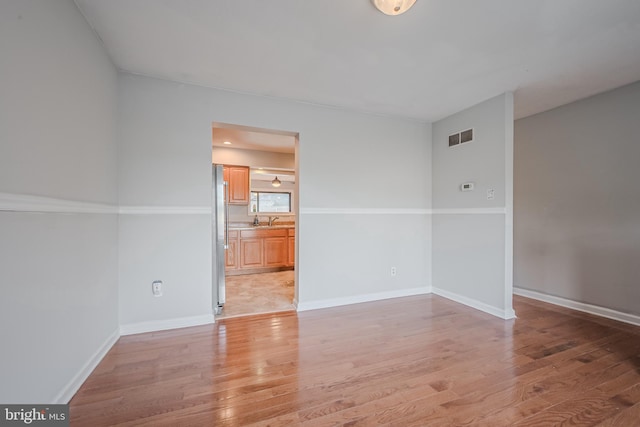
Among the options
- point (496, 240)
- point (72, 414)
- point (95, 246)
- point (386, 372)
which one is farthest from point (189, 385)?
point (496, 240)

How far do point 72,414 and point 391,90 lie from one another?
3.59 m

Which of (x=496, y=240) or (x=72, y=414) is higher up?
(x=496, y=240)

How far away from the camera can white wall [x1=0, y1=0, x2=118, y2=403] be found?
117 cm

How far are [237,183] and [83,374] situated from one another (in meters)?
3.84

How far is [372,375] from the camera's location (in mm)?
1875

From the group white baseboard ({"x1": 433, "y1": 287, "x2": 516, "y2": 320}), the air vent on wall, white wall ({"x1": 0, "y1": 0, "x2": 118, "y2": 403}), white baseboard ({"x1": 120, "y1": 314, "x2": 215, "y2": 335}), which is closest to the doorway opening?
white baseboard ({"x1": 120, "y1": 314, "x2": 215, "y2": 335})

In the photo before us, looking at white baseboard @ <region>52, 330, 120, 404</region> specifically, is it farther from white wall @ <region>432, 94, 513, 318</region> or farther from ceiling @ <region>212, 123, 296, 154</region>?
white wall @ <region>432, 94, 513, 318</region>

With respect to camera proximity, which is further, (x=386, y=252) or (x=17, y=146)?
(x=386, y=252)

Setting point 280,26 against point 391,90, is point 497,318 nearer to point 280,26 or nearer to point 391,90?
point 391,90

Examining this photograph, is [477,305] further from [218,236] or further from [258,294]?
[218,236]

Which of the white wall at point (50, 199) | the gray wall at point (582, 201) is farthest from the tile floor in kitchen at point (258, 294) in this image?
the gray wall at point (582, 201)

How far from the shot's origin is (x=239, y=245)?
16.4 feet

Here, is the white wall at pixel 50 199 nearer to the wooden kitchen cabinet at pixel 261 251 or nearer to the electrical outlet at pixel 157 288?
the electrical outlet at pixel 157 288

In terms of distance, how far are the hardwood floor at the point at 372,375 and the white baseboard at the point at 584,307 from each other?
0.13 metres
